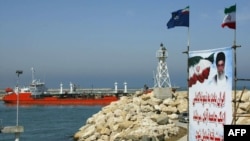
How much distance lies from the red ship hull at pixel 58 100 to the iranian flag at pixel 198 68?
85.5 metres

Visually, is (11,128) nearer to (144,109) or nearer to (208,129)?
(144,109)

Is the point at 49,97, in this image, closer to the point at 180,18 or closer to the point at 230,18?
the point at 180,18

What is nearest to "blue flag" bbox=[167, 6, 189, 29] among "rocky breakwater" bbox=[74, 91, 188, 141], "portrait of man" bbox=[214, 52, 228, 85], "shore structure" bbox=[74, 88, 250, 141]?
"portrait of man" bbox=[214, 52, 228, 85]

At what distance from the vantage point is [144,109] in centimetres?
3478

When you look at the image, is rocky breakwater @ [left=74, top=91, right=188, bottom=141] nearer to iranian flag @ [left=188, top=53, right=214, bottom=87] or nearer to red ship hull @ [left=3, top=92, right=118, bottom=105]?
iranian flag @ [left=188, top=53, right=214, bottom=87]

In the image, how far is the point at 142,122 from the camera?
28.8 m

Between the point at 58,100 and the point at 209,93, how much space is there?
93.4 m

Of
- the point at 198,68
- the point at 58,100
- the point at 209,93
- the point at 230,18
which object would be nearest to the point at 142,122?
the point at 198,68

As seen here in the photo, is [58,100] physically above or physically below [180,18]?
below

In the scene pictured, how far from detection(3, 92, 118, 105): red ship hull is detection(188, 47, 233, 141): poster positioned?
85544 millimetres

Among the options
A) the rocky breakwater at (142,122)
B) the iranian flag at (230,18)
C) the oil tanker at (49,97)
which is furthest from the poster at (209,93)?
the oil tanker at (49,97)

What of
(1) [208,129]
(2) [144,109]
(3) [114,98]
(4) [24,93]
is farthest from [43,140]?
(4) [24,93]

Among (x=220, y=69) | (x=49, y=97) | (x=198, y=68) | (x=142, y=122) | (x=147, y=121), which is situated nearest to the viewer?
(x=220, y=69)

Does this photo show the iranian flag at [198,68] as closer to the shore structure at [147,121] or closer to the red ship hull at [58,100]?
the shore structure at [147,121]
